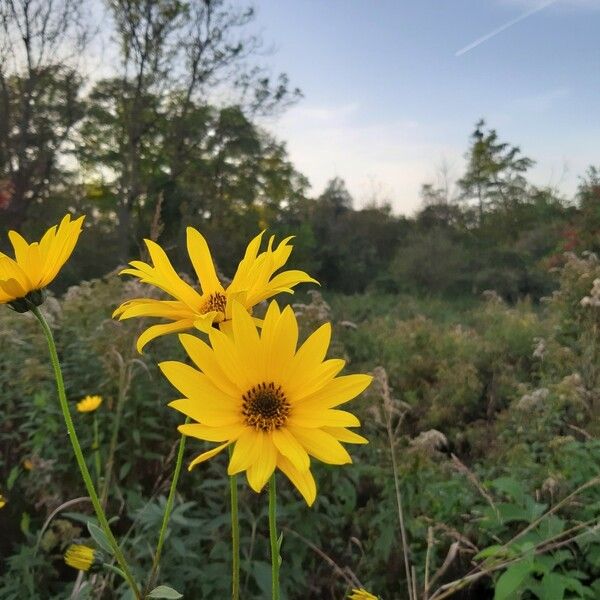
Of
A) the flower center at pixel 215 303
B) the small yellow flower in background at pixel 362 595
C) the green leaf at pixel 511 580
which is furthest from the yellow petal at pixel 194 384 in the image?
the green leaf at pixel 511 580

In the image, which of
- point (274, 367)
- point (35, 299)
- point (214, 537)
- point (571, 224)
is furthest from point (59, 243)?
point (571, 224)

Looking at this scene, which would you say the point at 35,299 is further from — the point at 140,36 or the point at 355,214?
the point at 355,214

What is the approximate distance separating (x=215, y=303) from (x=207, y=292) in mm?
48

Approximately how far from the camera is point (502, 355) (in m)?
6.27

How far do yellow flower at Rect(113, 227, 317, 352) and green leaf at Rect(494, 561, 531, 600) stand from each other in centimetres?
108

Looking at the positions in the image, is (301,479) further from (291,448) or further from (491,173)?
(491,173)

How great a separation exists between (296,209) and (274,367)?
19.3 m

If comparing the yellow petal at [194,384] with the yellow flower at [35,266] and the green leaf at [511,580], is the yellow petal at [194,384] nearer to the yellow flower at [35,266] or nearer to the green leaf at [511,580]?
the yellow flower at [35,266]

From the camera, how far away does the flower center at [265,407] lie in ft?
2.11

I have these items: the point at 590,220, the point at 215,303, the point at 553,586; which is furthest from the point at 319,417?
the point at 590,220

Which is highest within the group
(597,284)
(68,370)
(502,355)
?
(597,284)

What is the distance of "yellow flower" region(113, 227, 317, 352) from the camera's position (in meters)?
0.71

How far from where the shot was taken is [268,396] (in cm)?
66

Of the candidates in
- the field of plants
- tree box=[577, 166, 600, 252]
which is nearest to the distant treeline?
tree box=[577, 166, 600, 252]
